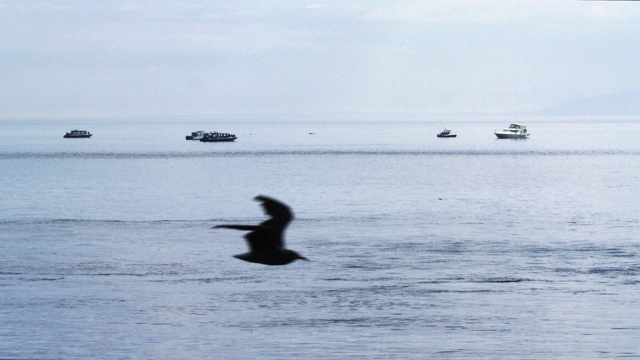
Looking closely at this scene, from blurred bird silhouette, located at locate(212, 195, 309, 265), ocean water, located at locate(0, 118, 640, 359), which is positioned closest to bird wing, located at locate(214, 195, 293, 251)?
blurred bird silhouette, located at locate(212, 195, 309, 265)

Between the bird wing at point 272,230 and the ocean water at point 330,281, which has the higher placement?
the bird wing at point 272,230

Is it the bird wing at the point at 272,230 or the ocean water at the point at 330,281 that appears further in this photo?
the ocean water at the point at 330,281

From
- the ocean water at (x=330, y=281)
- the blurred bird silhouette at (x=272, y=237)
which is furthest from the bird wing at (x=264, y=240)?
the ocean water at (x=330, y=281)

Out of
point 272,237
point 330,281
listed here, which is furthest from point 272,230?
point 330,281

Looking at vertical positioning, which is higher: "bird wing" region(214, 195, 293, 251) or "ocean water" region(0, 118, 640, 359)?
"bird wing" region(214, 195, 293, 251)

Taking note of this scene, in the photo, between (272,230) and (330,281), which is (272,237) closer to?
(272,230)

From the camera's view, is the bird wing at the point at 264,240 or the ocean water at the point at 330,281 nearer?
the bird wing at the point at 264,240

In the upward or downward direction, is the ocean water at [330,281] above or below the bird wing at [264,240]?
below

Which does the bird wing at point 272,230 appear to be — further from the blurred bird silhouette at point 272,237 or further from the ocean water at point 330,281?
the ocean water at point 330,281

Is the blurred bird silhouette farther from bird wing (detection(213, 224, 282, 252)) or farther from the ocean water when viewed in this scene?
the ocean water

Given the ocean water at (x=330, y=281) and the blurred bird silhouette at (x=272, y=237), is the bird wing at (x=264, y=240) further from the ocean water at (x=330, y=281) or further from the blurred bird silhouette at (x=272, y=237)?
the ocean water at (x=330, y=281)

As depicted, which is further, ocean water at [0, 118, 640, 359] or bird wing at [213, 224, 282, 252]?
ocean water at [0, 118, 640, 359]

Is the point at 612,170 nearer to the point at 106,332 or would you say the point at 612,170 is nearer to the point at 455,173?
the point at 455,173

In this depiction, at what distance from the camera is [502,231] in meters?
53.9
